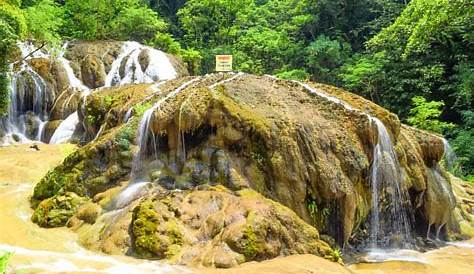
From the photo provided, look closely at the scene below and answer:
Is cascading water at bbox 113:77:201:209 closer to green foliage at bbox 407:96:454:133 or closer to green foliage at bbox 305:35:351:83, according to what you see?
green foliage at bbox 407:96:454:133

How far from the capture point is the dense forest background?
1641 cm

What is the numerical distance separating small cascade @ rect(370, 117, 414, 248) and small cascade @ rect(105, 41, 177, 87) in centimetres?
1115

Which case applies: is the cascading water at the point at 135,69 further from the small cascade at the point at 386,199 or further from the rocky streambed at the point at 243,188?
the small cascade at the point at 386,199

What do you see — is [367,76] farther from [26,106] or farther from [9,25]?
[9,25]

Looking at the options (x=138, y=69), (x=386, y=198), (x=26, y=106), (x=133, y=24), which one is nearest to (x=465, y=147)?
(x=386, y=198)

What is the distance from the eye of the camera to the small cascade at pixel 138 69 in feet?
59.1

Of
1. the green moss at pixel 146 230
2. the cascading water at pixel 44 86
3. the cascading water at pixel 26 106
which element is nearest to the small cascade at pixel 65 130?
the cascading water at pixel 44 86

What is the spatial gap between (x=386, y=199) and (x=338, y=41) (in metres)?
17.5

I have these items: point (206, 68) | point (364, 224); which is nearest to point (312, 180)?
point (364, 224)

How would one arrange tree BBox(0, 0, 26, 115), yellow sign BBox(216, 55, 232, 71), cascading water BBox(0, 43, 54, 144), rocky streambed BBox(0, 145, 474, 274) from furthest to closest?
cascading water BBox(0, 43, 54, 144), yellow sign BBox(216, 55, 232, 71), tree BBox(0, 0, 26, 115), rocky streambed BBox(0, 145, 474, 274)

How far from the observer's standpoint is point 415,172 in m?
9.36

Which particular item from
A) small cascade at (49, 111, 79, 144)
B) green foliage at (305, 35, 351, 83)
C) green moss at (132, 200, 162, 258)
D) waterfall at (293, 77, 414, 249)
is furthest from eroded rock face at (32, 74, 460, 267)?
green foliage at (305, 35, 351, 83)

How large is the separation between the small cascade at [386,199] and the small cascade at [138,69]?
11.1 metres

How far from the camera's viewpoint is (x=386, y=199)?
885 cm
